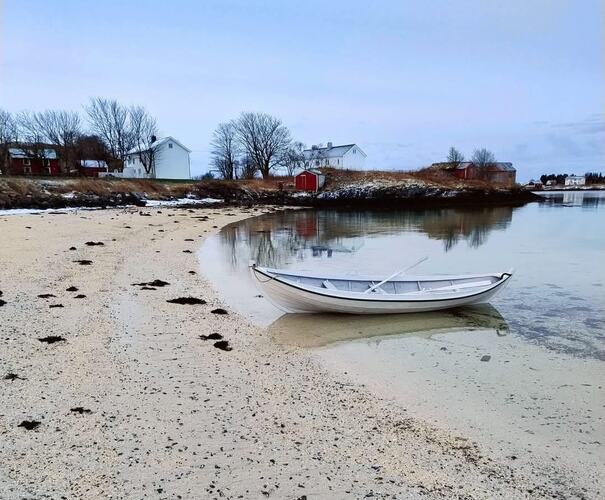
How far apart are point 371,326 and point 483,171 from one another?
288 ft

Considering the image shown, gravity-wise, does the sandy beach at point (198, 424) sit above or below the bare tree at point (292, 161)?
below

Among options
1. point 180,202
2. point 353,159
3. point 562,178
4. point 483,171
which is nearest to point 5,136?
point 180,202

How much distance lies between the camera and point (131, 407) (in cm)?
478

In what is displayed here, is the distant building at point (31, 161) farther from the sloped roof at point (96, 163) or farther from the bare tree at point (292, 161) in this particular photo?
the bare tree at point (292, 161)

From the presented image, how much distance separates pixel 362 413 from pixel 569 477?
203 centimetres

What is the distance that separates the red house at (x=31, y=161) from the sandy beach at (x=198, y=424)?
2404 inches

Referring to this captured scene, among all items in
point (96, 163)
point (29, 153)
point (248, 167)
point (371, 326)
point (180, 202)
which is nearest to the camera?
point (371, 326)

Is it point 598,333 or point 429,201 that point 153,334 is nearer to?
point 598,333

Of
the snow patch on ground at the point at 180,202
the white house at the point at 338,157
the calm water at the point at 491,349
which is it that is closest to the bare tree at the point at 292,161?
the white house at the point at 338,157

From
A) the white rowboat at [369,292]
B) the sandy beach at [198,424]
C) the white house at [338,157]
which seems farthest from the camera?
the white house at [338,157]

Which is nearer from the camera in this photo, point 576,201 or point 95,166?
point 95,166

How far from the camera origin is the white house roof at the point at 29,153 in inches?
2330

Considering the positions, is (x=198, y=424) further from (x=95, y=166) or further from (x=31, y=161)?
(x=95, y=166)

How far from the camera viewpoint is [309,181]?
62031 millimetres
